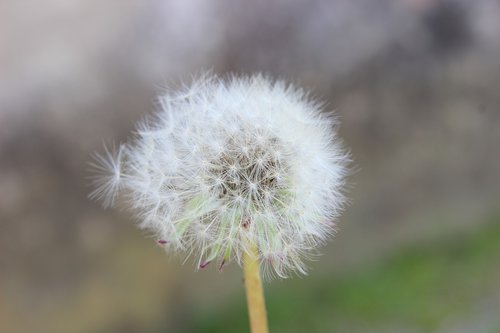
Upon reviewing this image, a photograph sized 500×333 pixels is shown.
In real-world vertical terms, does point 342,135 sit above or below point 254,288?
above

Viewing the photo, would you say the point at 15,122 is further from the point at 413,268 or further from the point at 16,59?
the point at 413,268

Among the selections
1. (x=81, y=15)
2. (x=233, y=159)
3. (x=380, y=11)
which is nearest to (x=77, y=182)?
(x=81, y=15)

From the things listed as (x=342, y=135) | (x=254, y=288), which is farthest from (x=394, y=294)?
(x=254, y=288)

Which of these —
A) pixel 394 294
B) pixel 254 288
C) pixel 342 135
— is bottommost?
pixel 254 288

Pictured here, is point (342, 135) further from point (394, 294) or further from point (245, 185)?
point (245, 185)

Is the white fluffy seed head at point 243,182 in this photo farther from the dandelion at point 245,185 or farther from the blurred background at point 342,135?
the blurred background at point 342,135

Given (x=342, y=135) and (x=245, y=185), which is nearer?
(x=245, y=185)

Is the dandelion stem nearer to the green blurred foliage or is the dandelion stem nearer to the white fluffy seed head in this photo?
the white fluffy seed head

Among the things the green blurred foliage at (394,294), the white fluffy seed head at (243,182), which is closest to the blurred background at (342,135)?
the green blurred foliage at (394,294)
